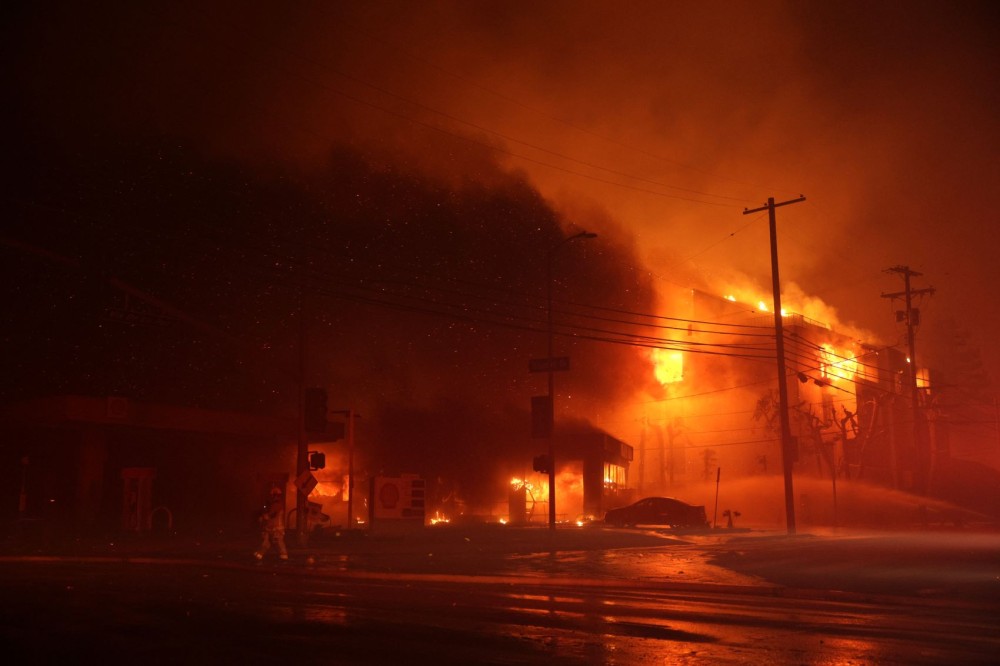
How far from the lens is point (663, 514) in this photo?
123ft

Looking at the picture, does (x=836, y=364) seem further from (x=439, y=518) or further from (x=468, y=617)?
(x=468, y=617)

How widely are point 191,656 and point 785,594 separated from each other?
9.89m

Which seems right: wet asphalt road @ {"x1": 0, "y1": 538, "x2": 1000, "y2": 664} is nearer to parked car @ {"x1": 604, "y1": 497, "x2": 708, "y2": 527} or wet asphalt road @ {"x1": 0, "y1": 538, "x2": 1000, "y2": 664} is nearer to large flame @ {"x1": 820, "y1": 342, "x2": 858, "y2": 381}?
parked car @ {"x1": 604, "y1": 497, "x2": 708, "y2": 527}

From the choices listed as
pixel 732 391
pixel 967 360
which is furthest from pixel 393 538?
pixel 967 360

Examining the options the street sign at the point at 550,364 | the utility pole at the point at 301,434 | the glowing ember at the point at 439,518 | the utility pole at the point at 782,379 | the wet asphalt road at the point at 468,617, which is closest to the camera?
the wet asphalt road at the point at 468,617

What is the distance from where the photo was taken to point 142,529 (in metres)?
29.6

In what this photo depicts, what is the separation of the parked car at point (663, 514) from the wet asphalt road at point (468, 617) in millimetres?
18782

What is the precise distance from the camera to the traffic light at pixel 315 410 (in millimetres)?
23656

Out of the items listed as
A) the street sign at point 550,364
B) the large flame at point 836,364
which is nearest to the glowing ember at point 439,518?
the street sign at point 550,364

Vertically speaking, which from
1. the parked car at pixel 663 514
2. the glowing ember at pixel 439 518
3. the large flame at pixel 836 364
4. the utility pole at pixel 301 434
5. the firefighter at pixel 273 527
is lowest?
the glowing ember at pixel 439 518

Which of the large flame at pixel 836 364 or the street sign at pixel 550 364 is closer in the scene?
the street sign at pixel 550 364

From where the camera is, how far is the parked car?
123 ft

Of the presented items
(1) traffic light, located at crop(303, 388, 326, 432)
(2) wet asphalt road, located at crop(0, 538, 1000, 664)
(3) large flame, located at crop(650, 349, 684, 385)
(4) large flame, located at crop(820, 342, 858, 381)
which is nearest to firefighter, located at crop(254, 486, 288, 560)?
(2) wet asphalt road, located at crop(0, 538, 1000, 664)

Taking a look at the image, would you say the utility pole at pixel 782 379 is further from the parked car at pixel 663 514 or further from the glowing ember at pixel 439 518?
the glowing ember at pixel 439 518
